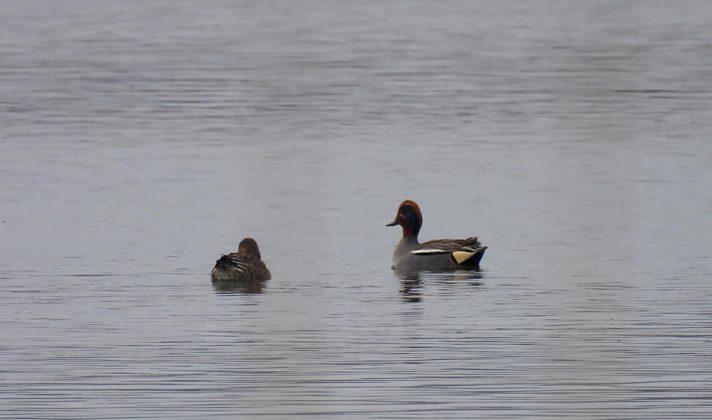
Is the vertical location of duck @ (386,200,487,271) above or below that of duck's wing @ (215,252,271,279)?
above

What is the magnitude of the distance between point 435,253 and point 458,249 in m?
0.34

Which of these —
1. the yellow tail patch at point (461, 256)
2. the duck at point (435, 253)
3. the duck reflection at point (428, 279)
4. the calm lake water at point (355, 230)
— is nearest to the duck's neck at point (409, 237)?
the duck at point (435, 253)

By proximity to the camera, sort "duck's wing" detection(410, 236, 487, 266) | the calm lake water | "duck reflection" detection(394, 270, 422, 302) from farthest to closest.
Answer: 1. "duck's wing" detection(410, 236, 487, 266)
2. "duck reflection" detection(394, 270, 422, 302)
3. the calm lake water

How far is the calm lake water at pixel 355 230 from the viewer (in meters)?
7.39

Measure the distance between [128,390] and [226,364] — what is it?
86 centimetres

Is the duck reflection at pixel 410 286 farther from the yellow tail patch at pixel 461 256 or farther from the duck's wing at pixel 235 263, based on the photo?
the duck's wing at pixel 235 263

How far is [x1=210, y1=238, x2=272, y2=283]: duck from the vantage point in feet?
39.9

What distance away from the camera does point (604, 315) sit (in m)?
10.3

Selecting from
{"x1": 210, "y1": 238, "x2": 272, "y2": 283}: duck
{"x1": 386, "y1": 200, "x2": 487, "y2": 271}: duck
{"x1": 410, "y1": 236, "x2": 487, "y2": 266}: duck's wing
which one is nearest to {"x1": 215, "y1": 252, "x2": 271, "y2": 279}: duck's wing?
{"x1": 210, "y1": 238, "x2": 272, "y2": 283}: duck

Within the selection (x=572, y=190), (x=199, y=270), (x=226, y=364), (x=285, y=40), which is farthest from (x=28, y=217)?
(x=285, y=40)

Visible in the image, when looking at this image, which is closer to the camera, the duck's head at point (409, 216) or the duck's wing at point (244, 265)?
the duck's wing at point (244, 265)

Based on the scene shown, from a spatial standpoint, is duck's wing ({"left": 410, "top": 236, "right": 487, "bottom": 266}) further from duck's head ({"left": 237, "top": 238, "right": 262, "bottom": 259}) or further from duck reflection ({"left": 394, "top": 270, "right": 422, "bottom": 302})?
duck's head ({"left": 237, "top": 238, "right": 262, "bottom": 259})

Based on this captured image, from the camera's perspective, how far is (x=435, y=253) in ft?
45.6

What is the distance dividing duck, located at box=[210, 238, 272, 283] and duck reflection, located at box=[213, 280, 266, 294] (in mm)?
21
